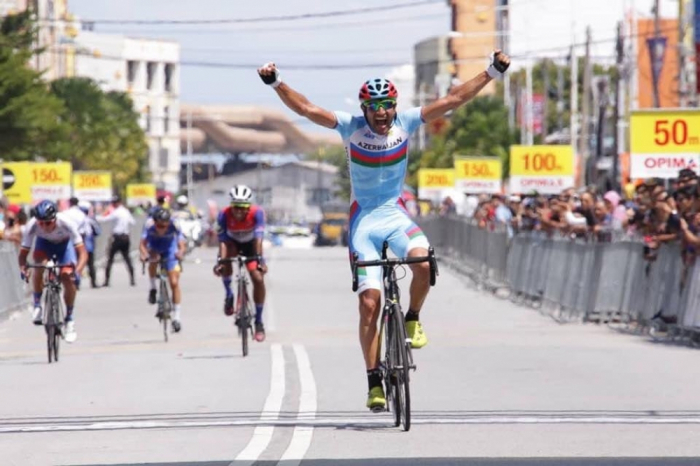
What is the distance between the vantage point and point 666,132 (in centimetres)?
2823

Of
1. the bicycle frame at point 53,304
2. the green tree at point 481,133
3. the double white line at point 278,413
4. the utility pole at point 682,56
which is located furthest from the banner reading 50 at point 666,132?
the green tree at point 481,133

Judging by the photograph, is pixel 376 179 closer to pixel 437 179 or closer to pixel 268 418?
pixel 268 418

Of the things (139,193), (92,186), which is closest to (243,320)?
(92,186)

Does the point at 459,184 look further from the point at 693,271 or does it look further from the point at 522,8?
the point at 522,8

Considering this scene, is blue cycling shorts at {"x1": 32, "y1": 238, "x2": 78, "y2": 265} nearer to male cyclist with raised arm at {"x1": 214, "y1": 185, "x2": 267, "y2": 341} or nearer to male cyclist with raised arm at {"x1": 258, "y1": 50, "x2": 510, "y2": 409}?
male cyclist with raised arm at {"x1": 214, "y1": 185, "x2": 267, "y2": 341}

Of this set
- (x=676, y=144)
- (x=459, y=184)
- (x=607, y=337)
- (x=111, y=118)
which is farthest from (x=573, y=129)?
(x=607, y=337)

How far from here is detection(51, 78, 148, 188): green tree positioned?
8975 centimetres

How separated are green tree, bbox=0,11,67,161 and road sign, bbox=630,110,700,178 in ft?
86.6

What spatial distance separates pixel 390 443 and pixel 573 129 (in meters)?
65.3

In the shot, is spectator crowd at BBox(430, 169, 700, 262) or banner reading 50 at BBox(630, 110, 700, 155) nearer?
spectator crowd at BBox(430, 169, 700, 262)

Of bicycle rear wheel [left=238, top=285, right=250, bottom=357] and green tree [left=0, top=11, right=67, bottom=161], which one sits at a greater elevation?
green tree [left=0, top=11, right=67, bottom=161]

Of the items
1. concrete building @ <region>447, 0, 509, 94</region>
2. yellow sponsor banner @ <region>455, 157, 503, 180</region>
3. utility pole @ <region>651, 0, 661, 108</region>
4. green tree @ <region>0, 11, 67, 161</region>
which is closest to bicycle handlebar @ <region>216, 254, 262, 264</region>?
Answer: green tree @ <region>0, 11, 67, 161</region>

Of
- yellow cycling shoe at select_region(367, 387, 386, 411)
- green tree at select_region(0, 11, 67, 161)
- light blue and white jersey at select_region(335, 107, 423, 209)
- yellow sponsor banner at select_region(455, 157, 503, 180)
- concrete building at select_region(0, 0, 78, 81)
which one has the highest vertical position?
concrete building at select_region(0, 0, 78, 81)

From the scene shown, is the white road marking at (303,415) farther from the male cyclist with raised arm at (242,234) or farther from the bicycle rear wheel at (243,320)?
the male cyclist with raised arm at (242,234)
